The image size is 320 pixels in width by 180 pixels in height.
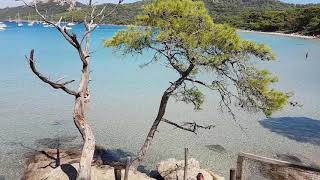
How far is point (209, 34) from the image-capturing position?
52.0 ft

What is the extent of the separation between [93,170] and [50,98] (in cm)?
2354

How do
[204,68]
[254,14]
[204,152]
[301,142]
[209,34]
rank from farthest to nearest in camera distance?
[254,14] < [301,142] < [204,152] < [204,68] < [209,34]

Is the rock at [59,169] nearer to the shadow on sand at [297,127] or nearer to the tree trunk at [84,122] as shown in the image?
the tree trunk at [84,122]

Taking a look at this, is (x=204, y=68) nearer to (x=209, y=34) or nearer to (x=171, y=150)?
(x=209, y=34)

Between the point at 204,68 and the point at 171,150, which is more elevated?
the point at 204,68

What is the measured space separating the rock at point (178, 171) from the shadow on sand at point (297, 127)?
1057 cm

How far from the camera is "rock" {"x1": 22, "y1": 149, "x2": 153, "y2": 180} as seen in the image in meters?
16.5

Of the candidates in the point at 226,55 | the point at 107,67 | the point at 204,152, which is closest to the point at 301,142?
the point at 204,152

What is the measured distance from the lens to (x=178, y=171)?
60.3 feet

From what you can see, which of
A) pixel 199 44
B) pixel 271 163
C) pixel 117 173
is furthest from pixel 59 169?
pixel 271 163

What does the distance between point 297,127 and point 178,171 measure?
48.1 ft

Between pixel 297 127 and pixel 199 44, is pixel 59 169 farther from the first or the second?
pixel 297 127

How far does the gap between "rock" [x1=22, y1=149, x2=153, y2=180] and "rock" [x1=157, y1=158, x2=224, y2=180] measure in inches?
62.2

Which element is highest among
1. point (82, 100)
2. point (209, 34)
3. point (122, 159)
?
point (209, 34)
